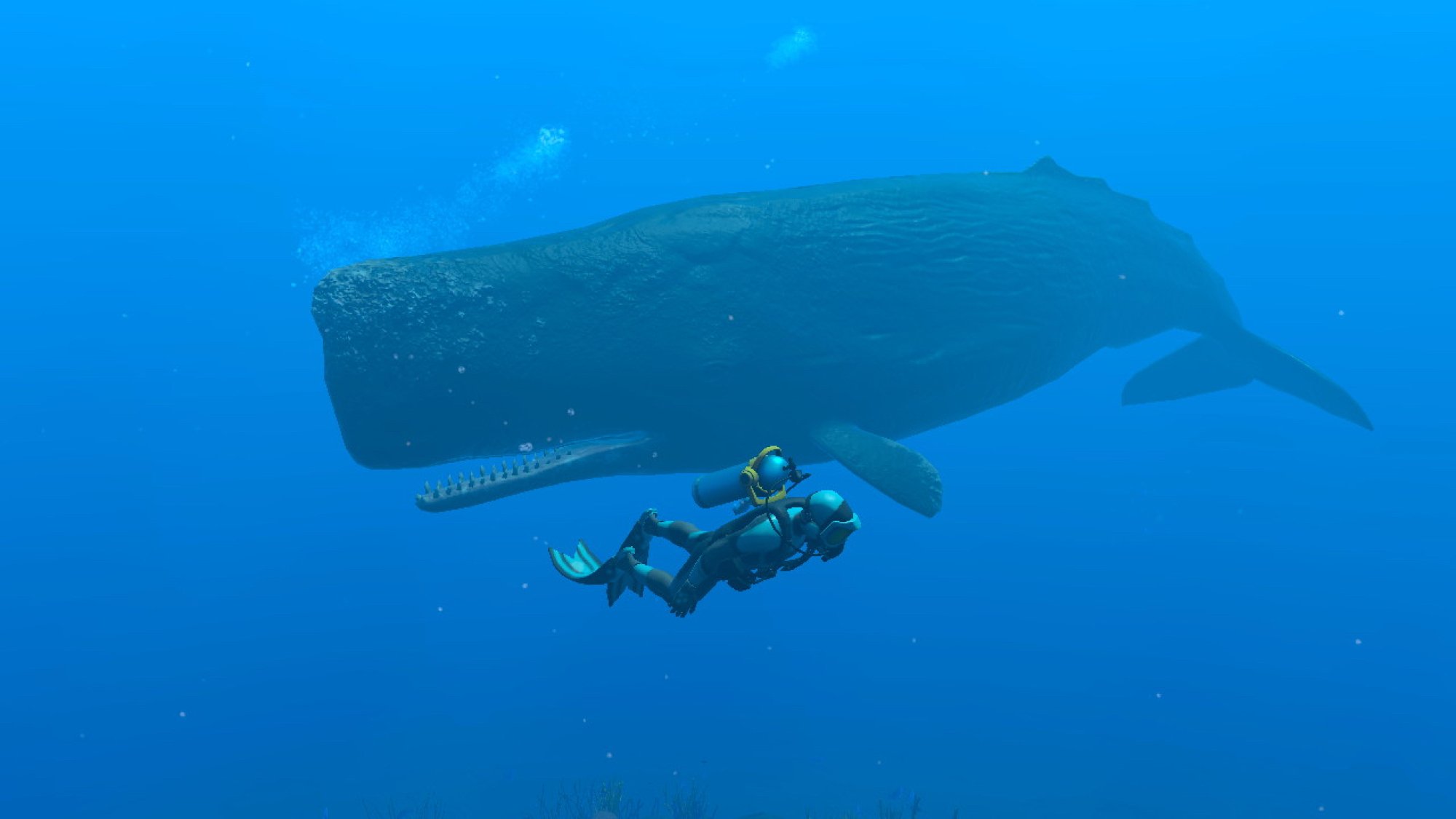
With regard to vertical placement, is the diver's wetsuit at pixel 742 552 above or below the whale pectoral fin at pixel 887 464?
below

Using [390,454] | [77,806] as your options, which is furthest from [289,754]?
[390,454]

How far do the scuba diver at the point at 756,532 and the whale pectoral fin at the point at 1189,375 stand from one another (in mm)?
10384

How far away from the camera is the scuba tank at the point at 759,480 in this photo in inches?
153

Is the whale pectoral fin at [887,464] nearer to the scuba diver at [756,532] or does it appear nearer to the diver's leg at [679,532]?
the diver's leg at [679,532]

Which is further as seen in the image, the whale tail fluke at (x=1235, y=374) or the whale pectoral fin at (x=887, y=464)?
the whale tail fluke at (x=1235, y=374)

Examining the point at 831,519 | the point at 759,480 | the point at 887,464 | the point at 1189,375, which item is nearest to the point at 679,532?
the point at 759,480

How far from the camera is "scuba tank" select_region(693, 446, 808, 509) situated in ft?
12.8

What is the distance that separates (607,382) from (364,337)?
1.65m

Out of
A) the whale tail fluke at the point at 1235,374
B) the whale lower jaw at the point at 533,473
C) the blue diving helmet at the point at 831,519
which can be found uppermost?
the whale tail fluke at the point at 1235,374

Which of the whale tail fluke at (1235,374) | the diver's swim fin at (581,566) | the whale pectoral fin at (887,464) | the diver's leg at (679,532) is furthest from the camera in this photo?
the whale tail fluke at (1235,374)

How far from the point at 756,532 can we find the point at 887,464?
8.89 feet

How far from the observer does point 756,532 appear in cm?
391

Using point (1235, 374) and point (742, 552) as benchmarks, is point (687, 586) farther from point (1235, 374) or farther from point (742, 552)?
point (1235, 374)

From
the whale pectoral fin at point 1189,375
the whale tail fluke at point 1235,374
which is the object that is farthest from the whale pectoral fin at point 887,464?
the whale pectoral fin at point 1189,375
